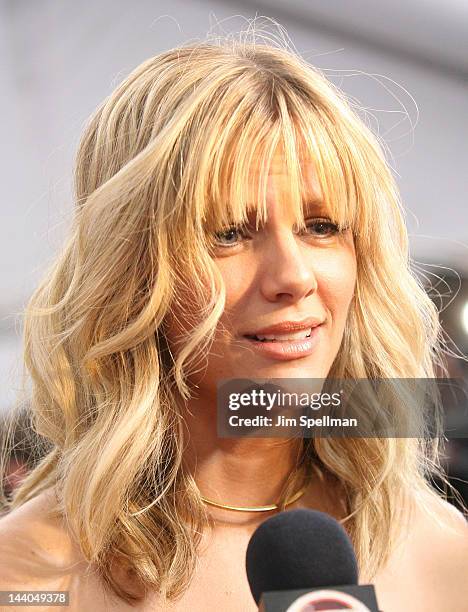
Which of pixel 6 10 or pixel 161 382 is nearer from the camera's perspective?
pixel 161 382

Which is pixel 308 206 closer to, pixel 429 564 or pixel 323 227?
pixel 323 227

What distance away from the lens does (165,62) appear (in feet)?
3.48

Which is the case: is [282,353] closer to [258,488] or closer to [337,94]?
[258,488]

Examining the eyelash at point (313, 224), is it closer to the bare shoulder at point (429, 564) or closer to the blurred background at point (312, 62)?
the blurred background at point (312, 62)

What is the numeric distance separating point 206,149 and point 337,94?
0.22m

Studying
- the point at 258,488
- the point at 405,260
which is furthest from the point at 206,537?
the point at 405,260

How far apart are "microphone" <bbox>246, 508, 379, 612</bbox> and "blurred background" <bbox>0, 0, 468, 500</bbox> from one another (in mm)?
470

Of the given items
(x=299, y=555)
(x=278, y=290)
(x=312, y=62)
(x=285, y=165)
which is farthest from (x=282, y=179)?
(x=299, y=555)

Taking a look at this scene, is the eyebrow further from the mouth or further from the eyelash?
the mouth

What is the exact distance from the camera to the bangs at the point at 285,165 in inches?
37.5

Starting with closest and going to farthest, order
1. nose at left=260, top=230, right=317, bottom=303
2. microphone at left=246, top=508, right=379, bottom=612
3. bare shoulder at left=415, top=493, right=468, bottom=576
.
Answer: microphone at left=246, top=508, right=379, bottom=612
nose at left=260, top=230, right=317, bottom=303
bare shoulder at left=415, top=493, right=468, bottom=576

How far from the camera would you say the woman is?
0.96 meters

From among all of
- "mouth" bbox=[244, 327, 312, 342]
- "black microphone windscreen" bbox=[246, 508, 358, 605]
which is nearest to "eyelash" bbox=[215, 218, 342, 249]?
"mouth" bbox=[244, 327, 312, 342]

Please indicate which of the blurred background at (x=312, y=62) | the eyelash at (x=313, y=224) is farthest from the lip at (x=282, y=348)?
the blurred background at (x=312, y=62)
